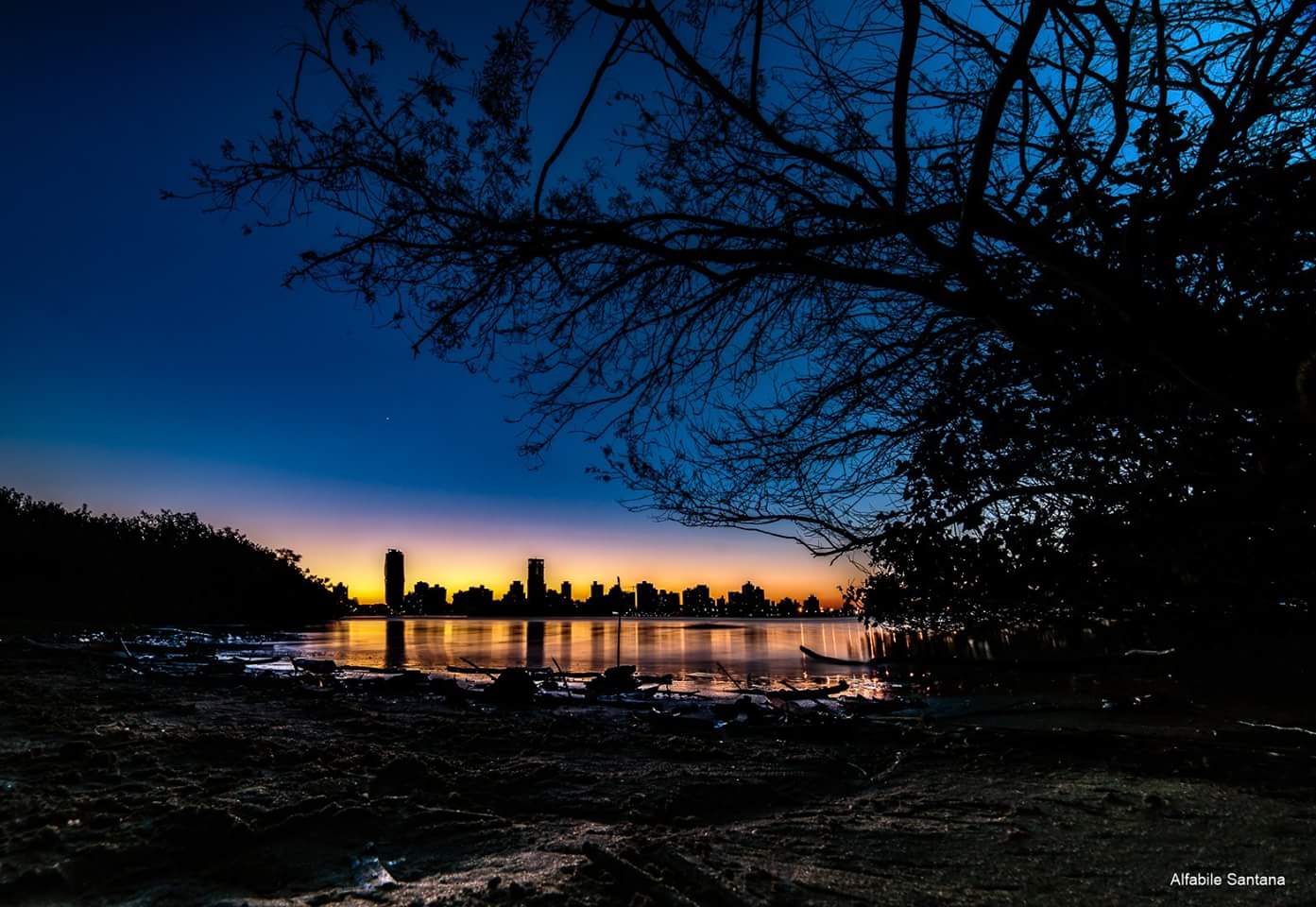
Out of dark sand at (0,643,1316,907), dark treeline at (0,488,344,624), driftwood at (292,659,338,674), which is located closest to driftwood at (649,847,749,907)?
dark sand at (0,643,1316,907)

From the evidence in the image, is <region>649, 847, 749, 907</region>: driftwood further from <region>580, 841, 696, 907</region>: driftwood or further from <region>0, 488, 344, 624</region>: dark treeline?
<region>0, 488, 344, 624</region>: dark treeline

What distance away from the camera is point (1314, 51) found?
4.41 metres

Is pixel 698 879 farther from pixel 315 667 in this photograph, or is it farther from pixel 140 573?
pixel 140 573

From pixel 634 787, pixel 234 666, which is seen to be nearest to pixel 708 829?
pixel 634 787

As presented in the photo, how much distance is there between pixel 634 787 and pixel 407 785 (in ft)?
4.65

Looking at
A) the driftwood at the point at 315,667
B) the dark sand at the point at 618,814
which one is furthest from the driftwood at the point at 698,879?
the driftwood at the point at 315,667

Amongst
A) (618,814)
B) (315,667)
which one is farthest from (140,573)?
(618,814)

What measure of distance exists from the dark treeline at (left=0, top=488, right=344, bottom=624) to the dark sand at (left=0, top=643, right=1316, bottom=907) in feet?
126

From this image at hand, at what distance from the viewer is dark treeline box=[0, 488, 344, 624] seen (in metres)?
40.1

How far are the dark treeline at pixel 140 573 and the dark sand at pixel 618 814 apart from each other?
38389 mm

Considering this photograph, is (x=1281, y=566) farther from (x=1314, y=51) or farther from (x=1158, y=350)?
(x=1158, y=350)

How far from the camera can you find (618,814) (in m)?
3.52

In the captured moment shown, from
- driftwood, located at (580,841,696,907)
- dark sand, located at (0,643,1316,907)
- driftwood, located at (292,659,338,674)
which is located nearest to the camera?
driftwood, located at (580,841,696,907)

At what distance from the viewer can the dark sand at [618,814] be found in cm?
244
